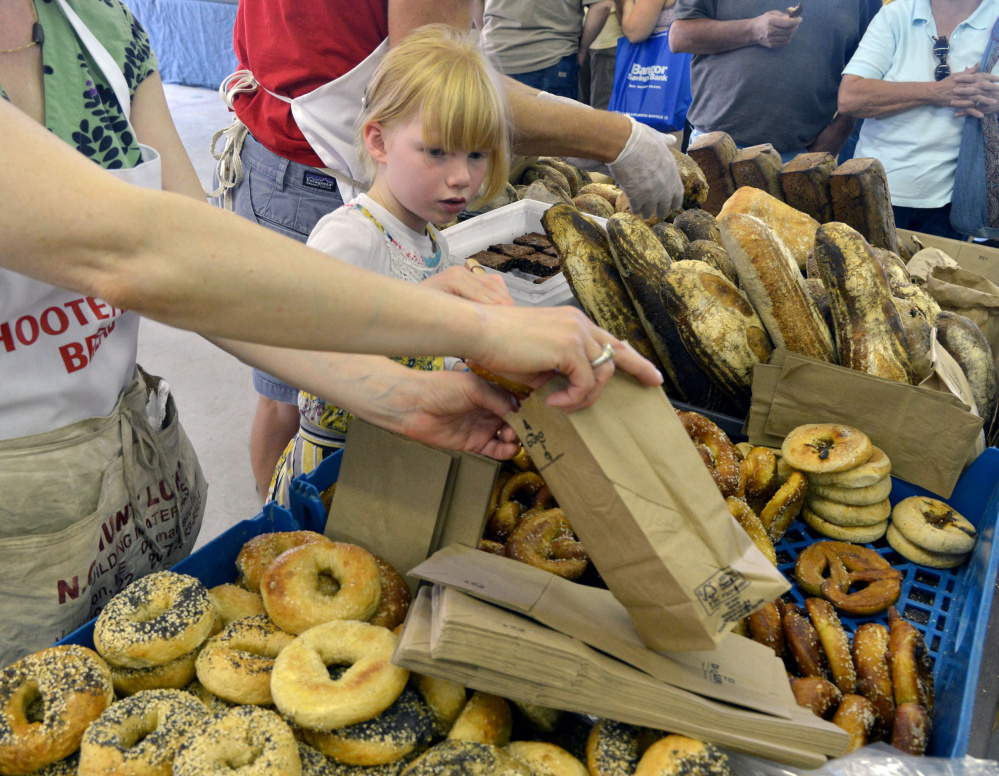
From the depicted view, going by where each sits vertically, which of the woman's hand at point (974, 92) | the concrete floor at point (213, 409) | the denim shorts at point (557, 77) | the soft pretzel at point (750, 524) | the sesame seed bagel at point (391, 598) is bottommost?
the concrete floor at point (213, 409)

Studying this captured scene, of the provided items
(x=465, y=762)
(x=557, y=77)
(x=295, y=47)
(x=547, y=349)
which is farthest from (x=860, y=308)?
(x=557, y=77)

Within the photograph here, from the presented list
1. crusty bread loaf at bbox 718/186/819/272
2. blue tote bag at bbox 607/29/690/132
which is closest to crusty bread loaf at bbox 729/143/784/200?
crusty bread loaf at bbox 718/186/819/272

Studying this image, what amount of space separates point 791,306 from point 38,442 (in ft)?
6.07

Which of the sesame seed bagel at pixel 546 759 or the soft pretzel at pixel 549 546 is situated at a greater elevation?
the soft pretzel at pixel 549 546

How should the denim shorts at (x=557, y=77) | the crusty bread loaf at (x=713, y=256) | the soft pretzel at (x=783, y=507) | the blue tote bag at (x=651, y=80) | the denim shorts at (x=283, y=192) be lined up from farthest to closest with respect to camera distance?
the blue tote bag at (x=651, y=80), the denim shorts at (x=557, y=77), the denim shorts at (x=283, y=192), the crusty bread loaf at (x=713, y=256), the soft pretzel at (x=783, y=507)

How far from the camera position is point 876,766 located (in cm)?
98

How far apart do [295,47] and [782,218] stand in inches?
76.1

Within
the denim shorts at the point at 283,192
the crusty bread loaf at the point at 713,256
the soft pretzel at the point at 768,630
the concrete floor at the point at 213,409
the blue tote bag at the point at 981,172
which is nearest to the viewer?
the soft pretzel at the point at 768,630

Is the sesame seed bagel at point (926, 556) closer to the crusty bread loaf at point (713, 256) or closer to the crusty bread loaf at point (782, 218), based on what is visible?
the crusty bread loaf at point (713, 256)

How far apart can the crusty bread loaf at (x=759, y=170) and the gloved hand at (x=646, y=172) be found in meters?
0.67

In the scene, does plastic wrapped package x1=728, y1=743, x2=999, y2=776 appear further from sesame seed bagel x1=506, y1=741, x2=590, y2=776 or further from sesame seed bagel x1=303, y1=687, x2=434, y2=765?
sesame seed bagel x1=303, y1=687, x2=434, y2=765

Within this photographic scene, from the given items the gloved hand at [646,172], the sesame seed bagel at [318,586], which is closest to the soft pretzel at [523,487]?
the sesame seed bagel at [318,586]

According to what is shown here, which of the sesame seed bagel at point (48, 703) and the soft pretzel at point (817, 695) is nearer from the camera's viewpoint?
the sesame seed bagel at point (48, 703)

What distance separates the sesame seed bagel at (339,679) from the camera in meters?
0.96
